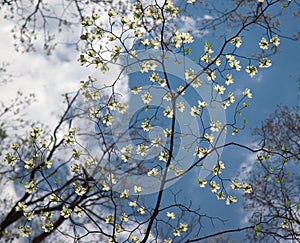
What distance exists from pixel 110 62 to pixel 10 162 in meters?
1.20

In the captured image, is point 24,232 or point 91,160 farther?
point 91,160

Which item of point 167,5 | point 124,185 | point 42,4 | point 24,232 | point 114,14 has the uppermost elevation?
point 42,4

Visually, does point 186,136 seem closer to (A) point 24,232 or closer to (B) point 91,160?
(B) point 91,160

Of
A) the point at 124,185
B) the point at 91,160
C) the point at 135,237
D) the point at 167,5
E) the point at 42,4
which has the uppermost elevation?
the point at 42,4

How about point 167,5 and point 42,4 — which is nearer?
point 167,5

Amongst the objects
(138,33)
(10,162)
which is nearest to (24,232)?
(10,162)

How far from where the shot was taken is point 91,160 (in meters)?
3.53

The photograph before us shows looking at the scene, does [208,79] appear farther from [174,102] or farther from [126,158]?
[126,158]

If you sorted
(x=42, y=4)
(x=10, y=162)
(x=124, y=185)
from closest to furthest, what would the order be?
(x=10, y=162), (x=124, y=185), (x=42, y=4)

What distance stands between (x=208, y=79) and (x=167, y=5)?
30.0 inches

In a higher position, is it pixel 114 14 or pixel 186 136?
pixel 114 14

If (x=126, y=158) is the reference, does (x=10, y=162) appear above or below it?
below

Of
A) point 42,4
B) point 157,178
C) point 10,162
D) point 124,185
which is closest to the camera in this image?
point 10,162

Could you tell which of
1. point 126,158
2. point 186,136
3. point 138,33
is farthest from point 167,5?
point 126,158
